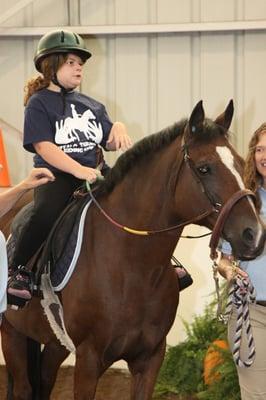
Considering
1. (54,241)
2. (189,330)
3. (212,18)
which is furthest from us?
(212,18)

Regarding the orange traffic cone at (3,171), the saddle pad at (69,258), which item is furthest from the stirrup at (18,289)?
the orange traffic cone at (3,171)

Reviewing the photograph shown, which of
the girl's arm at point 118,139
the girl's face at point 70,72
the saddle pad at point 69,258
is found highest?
the girl's face at point 70,72

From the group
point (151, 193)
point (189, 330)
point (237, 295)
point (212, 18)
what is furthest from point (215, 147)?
point (212, 18)

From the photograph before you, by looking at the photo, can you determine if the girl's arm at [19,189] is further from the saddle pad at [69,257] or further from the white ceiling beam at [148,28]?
the white ceiling beam at [148,28]

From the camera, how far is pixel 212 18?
20.6 feet

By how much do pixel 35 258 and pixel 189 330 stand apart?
2002 millimetres

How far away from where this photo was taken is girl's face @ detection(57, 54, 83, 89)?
3.88 meters

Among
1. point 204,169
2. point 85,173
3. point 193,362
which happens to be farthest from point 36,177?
point 193,362

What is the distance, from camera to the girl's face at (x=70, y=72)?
388 cm

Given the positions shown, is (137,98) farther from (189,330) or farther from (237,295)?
(237,295)

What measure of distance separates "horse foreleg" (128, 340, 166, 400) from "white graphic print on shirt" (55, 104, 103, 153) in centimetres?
102

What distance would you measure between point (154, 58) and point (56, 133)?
2.81 m

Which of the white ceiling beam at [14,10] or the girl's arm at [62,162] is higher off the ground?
the white ceiling beam at [14,10]

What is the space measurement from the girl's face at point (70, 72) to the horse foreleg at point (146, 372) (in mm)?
1330
